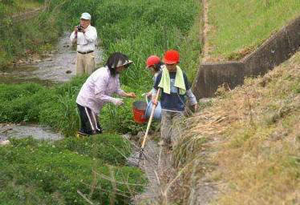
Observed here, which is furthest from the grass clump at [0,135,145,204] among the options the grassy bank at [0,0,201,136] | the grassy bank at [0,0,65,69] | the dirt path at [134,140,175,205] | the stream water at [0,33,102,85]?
the grassy bank at [0,0,65,69]

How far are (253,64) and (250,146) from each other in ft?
15.2

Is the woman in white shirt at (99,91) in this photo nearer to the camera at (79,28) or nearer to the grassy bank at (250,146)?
→ the grassy bank at (250,146)

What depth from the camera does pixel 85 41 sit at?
1370 cm

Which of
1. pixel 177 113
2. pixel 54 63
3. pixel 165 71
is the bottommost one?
pixel 54 63

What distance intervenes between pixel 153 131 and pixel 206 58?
1921mm

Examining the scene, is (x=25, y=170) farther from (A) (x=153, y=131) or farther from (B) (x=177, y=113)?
(A) (x=153, y=131)

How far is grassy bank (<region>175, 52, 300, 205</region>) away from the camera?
543 centimetres

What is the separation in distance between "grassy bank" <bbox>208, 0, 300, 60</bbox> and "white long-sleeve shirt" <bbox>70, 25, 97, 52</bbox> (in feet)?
7.98

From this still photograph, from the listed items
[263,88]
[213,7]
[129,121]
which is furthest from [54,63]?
[263,88]

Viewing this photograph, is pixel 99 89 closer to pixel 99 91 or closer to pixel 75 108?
pixel 99 91

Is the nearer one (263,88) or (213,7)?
(263,88)

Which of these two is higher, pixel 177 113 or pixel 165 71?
pixel 165 71

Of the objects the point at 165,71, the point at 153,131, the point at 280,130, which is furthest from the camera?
the point at 153,131

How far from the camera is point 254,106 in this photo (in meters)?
7.77
